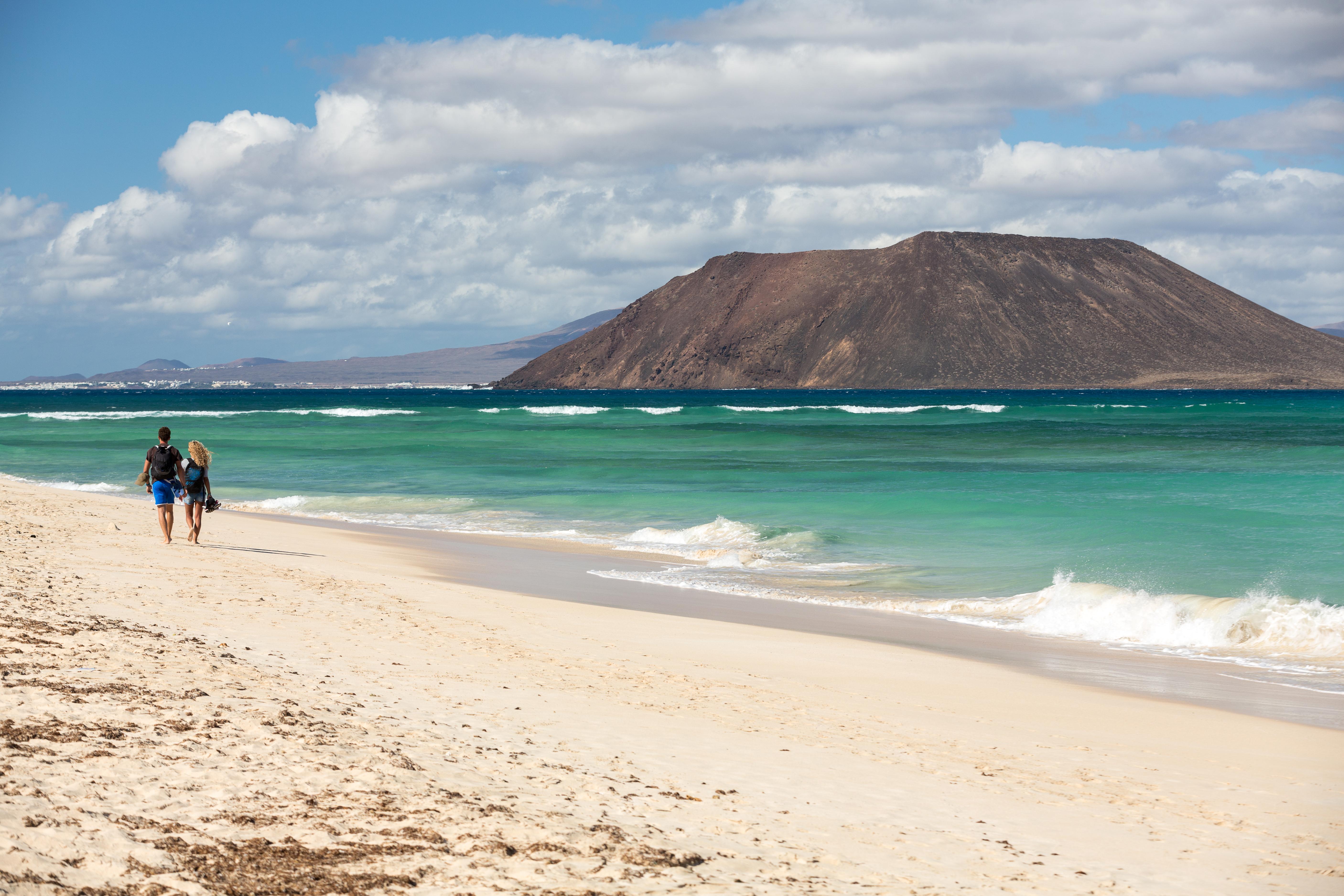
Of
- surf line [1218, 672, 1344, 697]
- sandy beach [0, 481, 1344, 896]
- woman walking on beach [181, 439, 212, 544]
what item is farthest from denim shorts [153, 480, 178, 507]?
surf line [1218, 672, 1344, 697]

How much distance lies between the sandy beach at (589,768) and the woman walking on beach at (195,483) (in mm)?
5360

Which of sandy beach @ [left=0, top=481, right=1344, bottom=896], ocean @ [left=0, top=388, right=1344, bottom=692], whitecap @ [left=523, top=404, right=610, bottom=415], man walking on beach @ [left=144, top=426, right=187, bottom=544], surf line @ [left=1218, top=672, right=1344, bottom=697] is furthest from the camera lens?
whitecap @ [left=523, top=404, right=610, bottom=415]

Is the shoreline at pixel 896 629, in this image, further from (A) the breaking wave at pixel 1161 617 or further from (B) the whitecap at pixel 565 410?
(B) the whitecap at pixel 565 410

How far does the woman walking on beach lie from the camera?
14.4m

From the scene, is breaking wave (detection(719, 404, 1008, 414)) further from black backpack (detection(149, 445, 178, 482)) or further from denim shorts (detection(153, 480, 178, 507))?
denim shorts (detection(153, 480, 178, 507))

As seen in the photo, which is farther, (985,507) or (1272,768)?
(985,507)

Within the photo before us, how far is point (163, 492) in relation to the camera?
46.5ft

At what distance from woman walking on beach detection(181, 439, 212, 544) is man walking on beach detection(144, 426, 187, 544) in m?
0.08

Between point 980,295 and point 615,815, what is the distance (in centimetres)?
19049

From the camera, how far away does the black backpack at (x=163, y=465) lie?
46.6ft

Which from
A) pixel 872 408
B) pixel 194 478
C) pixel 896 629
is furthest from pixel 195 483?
pixel 872 408

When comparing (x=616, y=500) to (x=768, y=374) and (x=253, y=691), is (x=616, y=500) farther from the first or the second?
(x=768, y=374)

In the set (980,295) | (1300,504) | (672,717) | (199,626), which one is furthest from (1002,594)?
(980,295)

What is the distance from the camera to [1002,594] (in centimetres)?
1329
